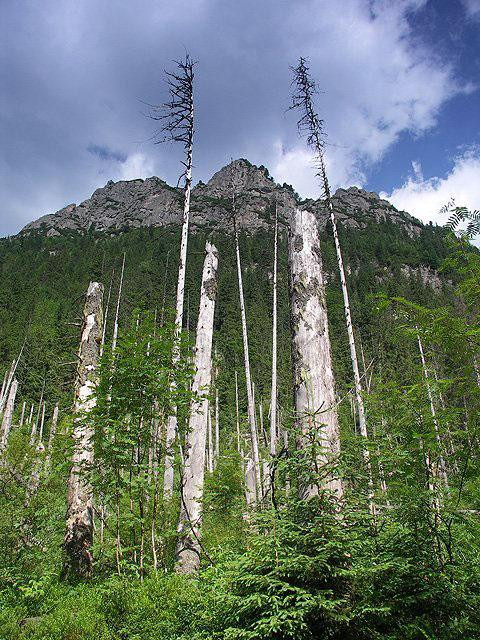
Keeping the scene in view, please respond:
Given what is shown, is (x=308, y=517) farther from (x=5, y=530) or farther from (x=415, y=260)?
(x=415, y=260)

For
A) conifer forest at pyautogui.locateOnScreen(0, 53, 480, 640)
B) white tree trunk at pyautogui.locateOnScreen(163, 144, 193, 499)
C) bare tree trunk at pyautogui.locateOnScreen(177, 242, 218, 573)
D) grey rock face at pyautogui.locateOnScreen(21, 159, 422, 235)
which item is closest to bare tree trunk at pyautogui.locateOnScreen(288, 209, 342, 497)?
conifer forest at pyautogui.locateOnScreen(0, 53, 480, 640)

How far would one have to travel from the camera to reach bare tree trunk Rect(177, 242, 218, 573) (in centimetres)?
582

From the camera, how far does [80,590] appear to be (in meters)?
4.75

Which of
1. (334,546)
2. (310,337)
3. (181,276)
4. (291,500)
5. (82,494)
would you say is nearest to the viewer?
A: (334,546)

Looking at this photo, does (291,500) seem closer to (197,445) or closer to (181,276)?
(197,445)

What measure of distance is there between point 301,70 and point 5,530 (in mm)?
15242

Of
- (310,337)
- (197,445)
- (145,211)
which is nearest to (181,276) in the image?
(197,445)

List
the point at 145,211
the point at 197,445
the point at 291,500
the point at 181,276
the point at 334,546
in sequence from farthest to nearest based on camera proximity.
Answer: the point at 145,211 → the point at 181,276 → the point at 197,445 → the point at 291,500 → the point at 334,546

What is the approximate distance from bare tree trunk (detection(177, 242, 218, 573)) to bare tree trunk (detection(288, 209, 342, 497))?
213 cm

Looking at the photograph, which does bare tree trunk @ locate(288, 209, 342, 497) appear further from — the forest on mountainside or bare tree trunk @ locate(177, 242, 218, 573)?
bare tree trunk @ locate(177, 242, 218, 573)

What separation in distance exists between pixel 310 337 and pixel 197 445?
443 cm

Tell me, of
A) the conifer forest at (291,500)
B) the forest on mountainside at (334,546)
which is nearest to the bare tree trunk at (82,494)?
the conifer forest at (291,500)

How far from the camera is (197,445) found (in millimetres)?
7020

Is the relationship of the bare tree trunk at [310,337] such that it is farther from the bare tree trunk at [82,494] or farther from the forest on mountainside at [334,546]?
the bare tree trunk at [82,494]
